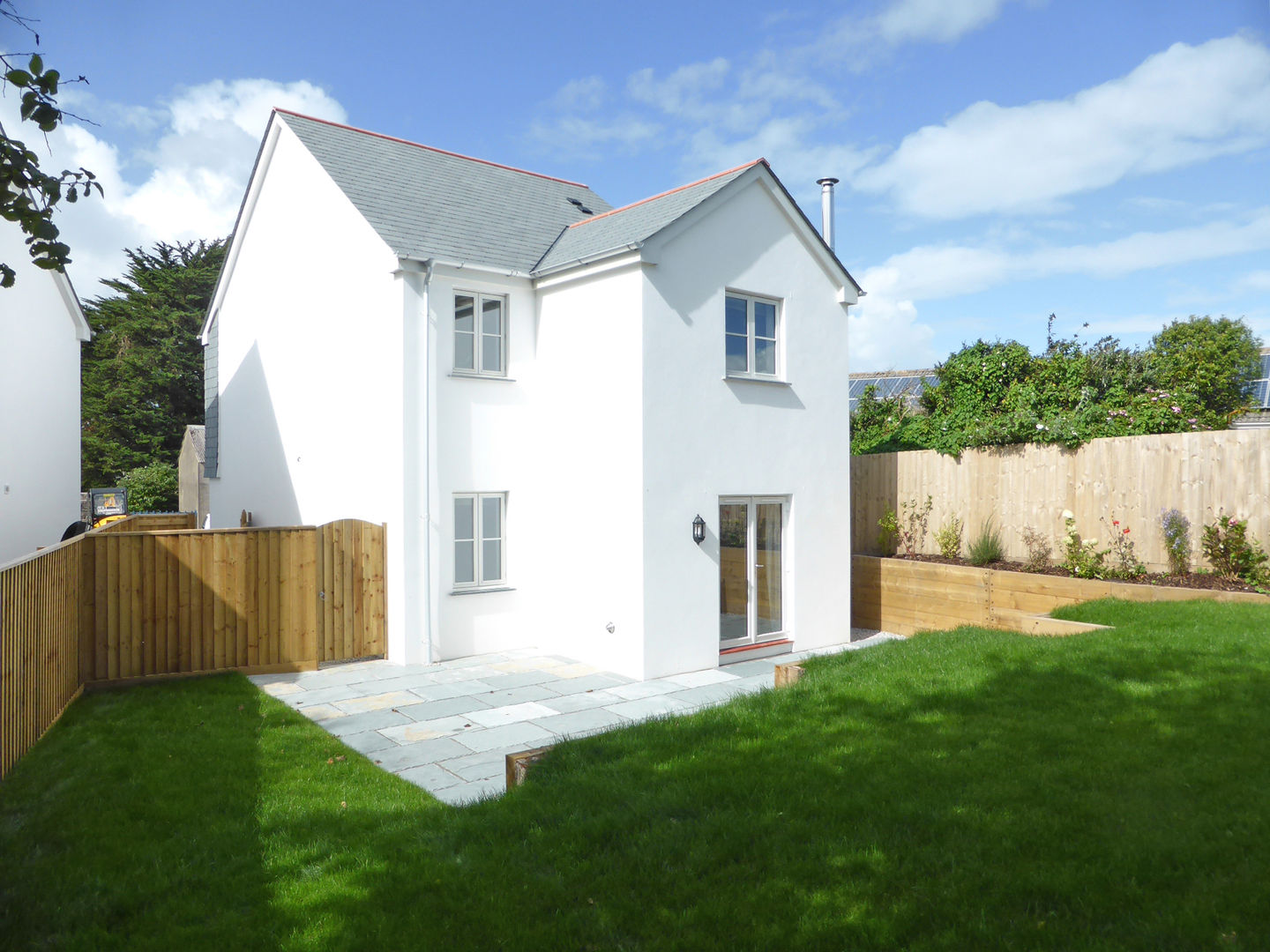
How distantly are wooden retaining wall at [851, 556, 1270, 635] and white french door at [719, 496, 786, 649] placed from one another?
8.71ft

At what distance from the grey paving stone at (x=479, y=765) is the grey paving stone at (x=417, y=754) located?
142 mm

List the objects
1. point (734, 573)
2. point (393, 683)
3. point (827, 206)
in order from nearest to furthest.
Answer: point (393, 683) → point (734, 573) → point (827, 206)

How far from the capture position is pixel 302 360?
1370 centimetres

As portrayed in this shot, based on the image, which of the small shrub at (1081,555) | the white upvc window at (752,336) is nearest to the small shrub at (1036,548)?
the small shrub at (1081,555)

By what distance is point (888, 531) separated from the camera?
588 inches

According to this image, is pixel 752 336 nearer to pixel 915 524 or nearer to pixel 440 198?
pixel 915 524

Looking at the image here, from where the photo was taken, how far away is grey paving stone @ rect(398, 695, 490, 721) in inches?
348

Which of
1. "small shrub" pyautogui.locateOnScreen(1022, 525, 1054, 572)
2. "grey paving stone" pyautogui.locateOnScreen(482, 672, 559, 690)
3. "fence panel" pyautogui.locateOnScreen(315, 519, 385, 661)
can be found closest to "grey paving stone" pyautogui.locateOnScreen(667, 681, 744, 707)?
"grey paving stone" pyautogui.locateOnScreen(482, 672, 559, 690)

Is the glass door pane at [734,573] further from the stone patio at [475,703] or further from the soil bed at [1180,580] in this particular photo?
the soil bed at [1180,580]

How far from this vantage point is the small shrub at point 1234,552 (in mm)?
10312

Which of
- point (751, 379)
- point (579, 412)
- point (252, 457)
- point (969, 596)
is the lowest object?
point (969, 596)

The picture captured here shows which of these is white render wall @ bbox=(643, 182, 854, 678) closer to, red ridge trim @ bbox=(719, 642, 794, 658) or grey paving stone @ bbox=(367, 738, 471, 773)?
red ridge trim @ bbox=(719, 642, 794, 658)

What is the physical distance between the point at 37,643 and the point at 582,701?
520 centimetres

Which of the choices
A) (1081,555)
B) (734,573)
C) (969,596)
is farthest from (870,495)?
(734,573)
